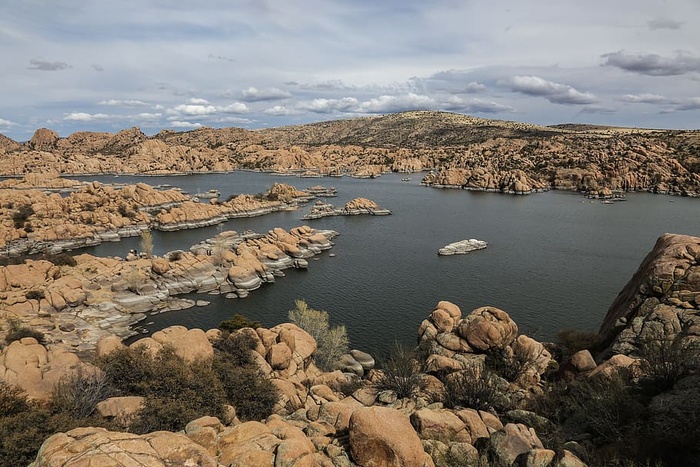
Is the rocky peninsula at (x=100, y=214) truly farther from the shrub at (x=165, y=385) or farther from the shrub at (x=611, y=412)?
the shrub at (x=611, y=412)

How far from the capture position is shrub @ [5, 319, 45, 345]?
110 feet

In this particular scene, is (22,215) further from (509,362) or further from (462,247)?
A: (509,362)

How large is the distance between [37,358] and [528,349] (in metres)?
30.4

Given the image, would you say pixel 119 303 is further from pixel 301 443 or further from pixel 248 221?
pixel 248 221

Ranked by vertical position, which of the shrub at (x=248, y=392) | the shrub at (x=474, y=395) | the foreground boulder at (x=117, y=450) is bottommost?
→ the shrub at (x=248, y=392)

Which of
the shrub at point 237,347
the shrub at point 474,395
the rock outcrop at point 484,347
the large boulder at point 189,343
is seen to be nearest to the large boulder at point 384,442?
the shrub at point 474,395

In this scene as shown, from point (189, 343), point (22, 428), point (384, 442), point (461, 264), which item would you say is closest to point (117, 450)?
point (384, 442)

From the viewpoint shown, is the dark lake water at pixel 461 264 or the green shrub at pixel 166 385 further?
the dark lake water at pixel 461 264

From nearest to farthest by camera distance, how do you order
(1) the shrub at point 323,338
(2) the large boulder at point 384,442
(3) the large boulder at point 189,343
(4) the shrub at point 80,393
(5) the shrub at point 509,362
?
1. (2) the large boulder at point 384,442
2. (4) the shrub at point 80,393
3. (5) the shrub at point 509,362
4. (3) the large boulder at point 189,343
5. (1) the shrub at point 323,338

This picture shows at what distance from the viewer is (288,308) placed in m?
48.7

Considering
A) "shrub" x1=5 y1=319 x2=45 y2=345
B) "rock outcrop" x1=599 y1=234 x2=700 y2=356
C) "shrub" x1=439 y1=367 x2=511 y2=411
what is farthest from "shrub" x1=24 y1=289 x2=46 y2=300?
"rock outcrop" x1=599 y1=234 x2=700 y2=356

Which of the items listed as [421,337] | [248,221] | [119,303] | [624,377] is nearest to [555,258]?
[421,337]

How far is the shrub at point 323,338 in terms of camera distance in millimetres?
34125

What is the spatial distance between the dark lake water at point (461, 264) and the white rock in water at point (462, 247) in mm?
1667
